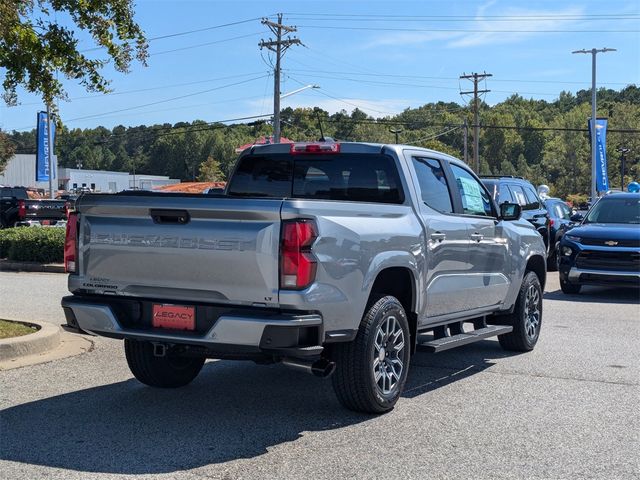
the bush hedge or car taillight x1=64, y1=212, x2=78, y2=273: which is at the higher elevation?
car taillight x1=64, y1=212, x2=78, y2=273

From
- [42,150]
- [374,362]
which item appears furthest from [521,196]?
[42,150]

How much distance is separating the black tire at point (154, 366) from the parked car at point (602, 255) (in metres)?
8.94

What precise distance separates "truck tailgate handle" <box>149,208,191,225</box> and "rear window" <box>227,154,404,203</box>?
5.63ft

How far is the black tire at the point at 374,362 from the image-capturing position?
220 inches

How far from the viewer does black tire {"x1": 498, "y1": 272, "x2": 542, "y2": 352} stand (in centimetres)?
843

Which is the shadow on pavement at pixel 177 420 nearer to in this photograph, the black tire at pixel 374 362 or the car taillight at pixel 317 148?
the black tire at pixel 374 362

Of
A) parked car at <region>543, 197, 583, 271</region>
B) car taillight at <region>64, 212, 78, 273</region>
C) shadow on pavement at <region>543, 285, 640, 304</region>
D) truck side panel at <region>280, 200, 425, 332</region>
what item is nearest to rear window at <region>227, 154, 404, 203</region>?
truck side panel at <region>280, 200, 425, 332</region>

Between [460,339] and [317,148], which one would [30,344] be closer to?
[317,148]

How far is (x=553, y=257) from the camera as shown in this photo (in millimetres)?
18875

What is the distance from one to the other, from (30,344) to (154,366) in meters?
2.01

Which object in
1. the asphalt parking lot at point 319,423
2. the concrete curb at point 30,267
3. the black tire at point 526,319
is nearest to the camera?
the asphalt parking lot at point 319,423

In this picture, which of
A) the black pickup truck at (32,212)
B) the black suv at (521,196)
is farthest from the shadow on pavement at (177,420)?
the black pickup truck at (32,212)

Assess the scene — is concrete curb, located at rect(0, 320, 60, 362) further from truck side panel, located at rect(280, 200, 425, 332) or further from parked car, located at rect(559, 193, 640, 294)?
parked car, located at rect(559, 193, 640, 294)

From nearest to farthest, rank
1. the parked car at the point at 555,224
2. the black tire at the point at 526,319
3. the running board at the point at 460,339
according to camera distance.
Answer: the running board at the point at 460,339 → the black tire at the point at 526,319 → the parked car at the point at 555,224
